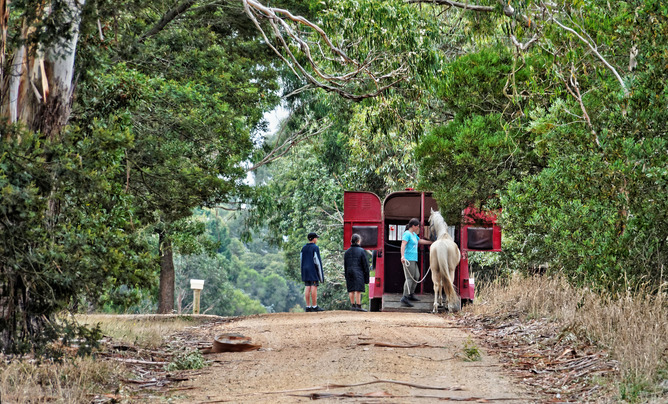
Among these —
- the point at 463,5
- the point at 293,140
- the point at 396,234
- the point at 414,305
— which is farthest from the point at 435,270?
the point at 293,140

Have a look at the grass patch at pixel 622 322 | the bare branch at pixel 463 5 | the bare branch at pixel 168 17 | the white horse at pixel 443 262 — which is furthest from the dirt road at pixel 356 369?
the bare branch at pixel 168 17

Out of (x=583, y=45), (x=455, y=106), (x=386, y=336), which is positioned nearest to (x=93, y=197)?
(x=386, y=336)

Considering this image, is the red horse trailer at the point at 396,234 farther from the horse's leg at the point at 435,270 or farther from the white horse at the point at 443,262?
the horse's leg at the point at 435,270

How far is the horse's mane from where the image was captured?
16.5 metres

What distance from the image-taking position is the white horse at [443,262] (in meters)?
16.1

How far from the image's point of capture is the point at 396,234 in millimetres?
19297

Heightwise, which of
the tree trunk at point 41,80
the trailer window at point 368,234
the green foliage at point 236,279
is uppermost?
the tree trunk at point 41,80

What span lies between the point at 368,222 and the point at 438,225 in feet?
6.82

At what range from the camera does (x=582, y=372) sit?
7668 mm

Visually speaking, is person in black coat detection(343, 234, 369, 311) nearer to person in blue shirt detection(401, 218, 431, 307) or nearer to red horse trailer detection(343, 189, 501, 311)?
red horse trailer detection(343, 189, 501, 311)

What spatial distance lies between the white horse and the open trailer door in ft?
5.49

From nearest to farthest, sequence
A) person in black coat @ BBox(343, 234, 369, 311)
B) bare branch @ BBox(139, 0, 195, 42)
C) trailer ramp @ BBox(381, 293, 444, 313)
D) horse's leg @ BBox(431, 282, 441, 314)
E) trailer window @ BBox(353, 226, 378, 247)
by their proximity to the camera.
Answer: horse's leg @ BBox(431, 282, 441, 314) < bare branch @ BBox(139, 0, 195, 42) < trailer ramp @ BBox(381, 293, 444, 313) < person in black coat @ BBox(343, 234, 369, 311) < trailer window @ BBox(353, 226, 378, 247)

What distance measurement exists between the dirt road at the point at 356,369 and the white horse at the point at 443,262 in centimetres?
343

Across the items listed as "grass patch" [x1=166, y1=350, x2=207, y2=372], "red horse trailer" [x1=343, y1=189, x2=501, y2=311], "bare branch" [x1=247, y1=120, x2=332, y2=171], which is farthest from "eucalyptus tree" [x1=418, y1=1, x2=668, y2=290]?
"bare branch" [x1=247, y1=120, x2=332, y2=171]
